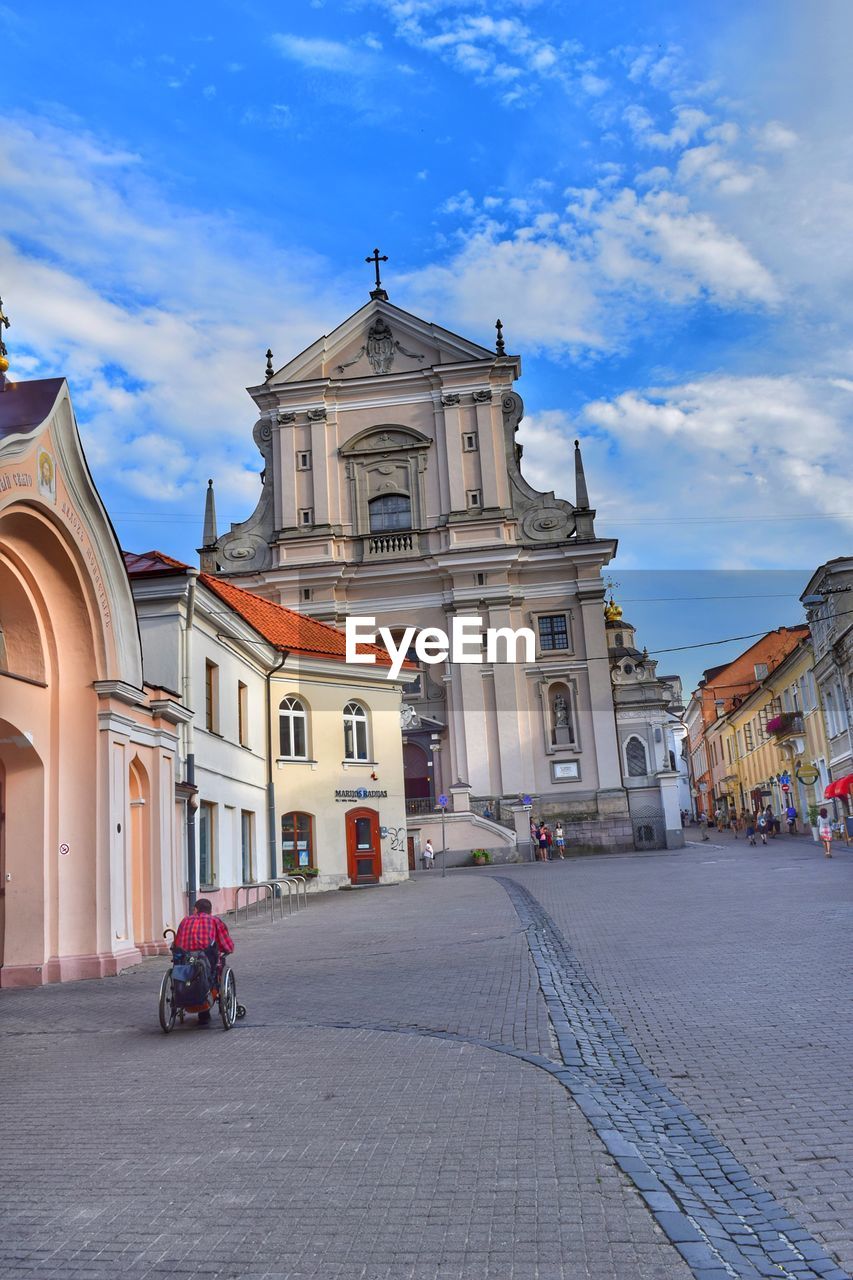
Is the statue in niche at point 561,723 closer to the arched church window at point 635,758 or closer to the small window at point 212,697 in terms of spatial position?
the arched church window at point 635,758

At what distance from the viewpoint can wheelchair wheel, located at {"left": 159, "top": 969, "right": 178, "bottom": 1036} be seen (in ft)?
33.4

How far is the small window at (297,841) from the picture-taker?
31844 mm

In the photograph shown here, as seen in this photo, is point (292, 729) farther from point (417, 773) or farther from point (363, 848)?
point (417, 773)

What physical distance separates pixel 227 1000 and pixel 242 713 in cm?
1847

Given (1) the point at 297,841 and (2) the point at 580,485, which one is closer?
(1) the point at 297,841

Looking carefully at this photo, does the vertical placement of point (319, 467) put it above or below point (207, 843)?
above

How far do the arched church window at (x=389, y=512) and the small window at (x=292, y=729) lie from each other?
19.5m


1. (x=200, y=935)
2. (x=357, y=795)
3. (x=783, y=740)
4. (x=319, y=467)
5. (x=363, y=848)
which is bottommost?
(x=200, y=935)

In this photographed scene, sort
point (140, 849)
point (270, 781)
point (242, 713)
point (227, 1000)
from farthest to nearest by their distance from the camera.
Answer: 1. point (270, 781)
2. point (242, 713)
3. point (140, 849)
4. point (227, 1000)

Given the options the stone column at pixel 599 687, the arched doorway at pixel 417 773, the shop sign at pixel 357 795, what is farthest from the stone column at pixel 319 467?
the shop sign at pixel 357 795

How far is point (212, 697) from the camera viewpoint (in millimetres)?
25141

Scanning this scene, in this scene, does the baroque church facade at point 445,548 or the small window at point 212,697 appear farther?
the baroque church facade at point 445,548
